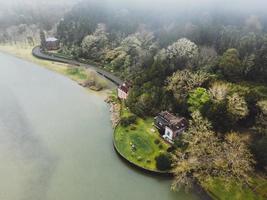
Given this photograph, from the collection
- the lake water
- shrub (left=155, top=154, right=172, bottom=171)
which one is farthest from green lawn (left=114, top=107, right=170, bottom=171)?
the lake water

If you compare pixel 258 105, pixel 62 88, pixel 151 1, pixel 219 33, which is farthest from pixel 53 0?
pixel 258 105

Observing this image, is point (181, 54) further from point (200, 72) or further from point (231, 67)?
point (231, 67)

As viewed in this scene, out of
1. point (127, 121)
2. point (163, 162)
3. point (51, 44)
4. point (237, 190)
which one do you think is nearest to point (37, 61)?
point (51, 44)

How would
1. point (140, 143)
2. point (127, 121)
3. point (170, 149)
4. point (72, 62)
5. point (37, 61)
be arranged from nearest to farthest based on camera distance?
1. point (170, 149)
2. point (140, 143)
3. point (127, 121)
4. point (72, 62)
5. point (37, 61)

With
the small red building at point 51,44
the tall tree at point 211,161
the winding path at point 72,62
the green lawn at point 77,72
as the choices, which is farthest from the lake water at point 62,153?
the small red building at point 51,44

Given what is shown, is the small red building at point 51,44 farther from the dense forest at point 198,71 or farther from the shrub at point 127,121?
the shrub at point 127,121
